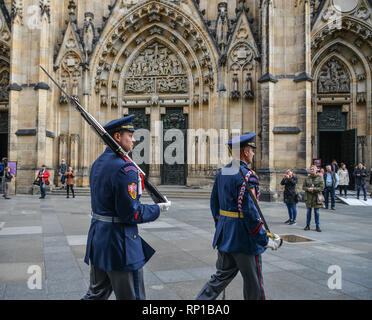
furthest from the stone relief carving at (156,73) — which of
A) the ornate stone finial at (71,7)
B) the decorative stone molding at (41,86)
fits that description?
the decorative stone molding at (41,86)

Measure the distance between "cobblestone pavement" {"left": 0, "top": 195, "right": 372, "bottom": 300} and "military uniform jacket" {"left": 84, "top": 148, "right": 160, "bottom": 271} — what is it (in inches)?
59.2

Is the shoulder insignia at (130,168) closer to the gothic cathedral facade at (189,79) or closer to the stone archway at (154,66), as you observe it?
the gothic cathedral facade at (189,79)

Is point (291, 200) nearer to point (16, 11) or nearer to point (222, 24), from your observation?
point (222, 24)

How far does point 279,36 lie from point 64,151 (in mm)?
12286

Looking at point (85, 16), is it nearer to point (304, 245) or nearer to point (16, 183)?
point (16, 183)

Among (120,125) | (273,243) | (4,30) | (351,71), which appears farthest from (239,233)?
(4,30)

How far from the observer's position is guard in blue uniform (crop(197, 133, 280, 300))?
309 centimetres

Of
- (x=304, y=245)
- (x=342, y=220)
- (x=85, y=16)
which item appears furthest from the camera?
(x=85, y=16)

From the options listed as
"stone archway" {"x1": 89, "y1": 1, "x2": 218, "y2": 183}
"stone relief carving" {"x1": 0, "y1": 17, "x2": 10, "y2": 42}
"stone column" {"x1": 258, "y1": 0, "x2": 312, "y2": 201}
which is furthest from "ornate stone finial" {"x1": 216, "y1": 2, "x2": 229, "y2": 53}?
"stone relief carving" {"x1": 0, "y1": 17, "x2": 10, "y2": 42}

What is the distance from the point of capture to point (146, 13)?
18.9 meters

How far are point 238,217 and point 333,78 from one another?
18.1 metres

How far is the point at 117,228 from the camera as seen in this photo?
2.67 m

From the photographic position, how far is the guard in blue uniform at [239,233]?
3094 mm
